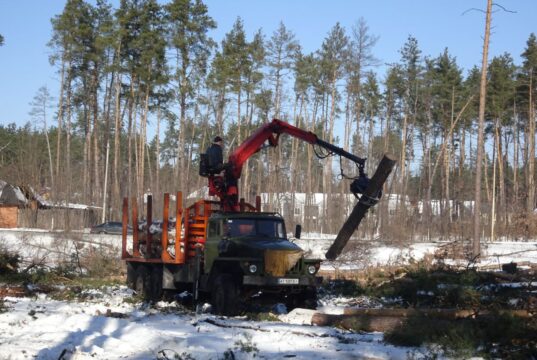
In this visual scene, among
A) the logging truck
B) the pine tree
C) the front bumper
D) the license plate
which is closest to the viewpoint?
the front bumper

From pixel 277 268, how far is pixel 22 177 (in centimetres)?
4438

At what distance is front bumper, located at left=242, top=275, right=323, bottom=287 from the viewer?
14.3m

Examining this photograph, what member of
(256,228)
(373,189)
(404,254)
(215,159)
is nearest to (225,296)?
(256,228)

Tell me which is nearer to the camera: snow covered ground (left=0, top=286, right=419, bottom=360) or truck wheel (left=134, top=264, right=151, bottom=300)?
snow covered ground (left=0, top=286, right=419, bottom=360)

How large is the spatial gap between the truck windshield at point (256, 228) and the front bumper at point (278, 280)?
4.76 feet

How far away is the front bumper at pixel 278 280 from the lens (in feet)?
47.1

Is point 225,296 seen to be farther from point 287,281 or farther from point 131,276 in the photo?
point 131,276

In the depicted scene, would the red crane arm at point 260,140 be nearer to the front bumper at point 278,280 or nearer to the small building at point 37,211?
the front bumper at point 278,280

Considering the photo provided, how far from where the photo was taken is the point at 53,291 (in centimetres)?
1794

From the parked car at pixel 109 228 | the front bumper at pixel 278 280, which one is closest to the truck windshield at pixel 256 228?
the front bumper at pixel 278 280

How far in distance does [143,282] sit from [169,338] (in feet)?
26.7

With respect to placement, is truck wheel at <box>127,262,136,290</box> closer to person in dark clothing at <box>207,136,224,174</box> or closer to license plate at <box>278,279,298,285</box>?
person in dark clothing at <box>207,136,224,174</box>

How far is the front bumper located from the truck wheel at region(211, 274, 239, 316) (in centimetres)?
42

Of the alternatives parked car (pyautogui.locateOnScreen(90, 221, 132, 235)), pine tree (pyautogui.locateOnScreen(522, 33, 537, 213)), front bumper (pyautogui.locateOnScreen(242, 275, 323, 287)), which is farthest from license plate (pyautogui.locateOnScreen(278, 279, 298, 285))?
pine tree (pyautogui.locateOnScreen(522, 33, 537, 213))
